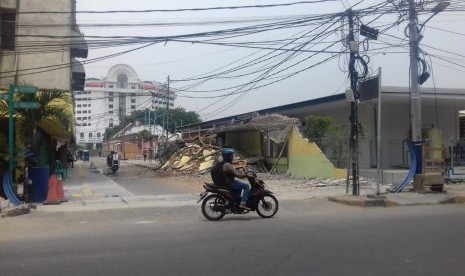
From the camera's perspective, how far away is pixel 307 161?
75.0 ft

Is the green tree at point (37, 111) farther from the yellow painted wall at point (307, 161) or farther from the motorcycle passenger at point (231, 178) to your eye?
the yellow painted wall at point (307, 161)

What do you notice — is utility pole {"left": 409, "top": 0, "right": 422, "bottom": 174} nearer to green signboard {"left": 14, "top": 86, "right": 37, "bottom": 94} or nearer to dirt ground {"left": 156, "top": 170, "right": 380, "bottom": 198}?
dirt ground {"left": 156, "top": 170, "right": 380, "bottom": 198}

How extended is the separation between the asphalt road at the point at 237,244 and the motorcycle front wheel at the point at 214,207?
0.21 meters

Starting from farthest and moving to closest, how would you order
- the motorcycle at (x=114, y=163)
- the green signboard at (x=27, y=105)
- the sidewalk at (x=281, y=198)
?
the motorcycle at (x=114, y=163), the sidewalk at (x=281, y=198), the green signboard at (x=27, y=105)

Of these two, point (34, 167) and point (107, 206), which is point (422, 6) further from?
point (34, 167)

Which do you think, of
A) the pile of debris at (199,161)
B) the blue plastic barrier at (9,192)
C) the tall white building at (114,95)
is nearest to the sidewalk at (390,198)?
the blue plastic barrier at (9,192)

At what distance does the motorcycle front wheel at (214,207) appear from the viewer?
11.2 metres

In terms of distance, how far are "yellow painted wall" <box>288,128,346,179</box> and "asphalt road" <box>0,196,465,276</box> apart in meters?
8.69

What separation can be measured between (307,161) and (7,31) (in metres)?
14.9

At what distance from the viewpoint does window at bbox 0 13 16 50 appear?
72.3 ft

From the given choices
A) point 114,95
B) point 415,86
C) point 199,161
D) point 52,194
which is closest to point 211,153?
point 199,161

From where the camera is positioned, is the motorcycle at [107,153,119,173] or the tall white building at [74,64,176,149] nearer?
the motorcycle at [107,153,119,173]

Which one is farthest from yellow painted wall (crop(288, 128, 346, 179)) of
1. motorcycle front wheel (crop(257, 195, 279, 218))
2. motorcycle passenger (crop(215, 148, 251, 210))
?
motorcycle passenger (crop(215, 148, 251, 210))

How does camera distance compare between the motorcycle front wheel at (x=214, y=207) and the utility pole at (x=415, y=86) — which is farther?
the utility pole at (x=415, y=86)
